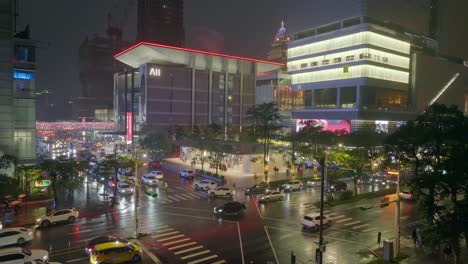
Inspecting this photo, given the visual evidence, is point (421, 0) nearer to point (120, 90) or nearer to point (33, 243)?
point (120, 90)

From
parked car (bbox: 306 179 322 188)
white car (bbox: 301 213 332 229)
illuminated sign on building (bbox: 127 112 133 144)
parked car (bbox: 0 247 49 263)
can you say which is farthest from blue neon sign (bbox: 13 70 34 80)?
illuminated sign on building (bbox: 127 112 133 144)

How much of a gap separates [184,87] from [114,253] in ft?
295

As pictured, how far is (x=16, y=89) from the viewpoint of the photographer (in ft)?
166

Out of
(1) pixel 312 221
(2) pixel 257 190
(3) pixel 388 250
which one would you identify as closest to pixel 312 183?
(2) pixel 257 190

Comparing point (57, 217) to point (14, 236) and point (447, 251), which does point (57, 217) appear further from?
point (447, 251)

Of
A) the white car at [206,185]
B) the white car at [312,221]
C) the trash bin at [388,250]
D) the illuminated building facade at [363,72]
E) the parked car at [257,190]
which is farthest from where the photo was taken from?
the illuminated building facade at [363,72]

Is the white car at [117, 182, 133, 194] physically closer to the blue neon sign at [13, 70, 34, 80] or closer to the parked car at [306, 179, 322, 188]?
the blue neon sign at [13, 70, 34, 80]

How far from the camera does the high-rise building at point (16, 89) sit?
47125 mm

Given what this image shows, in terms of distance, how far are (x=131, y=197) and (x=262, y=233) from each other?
2182cm

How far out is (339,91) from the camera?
104875 mm

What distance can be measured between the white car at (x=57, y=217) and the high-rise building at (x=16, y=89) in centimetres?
2116

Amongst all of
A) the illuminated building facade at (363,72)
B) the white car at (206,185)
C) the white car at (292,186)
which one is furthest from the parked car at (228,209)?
the illuminated building facade at (363,72)

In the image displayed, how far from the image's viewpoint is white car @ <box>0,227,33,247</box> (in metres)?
26.6

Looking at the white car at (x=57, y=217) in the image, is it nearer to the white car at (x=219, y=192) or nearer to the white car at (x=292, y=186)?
the white car at (x=219, y=192)
